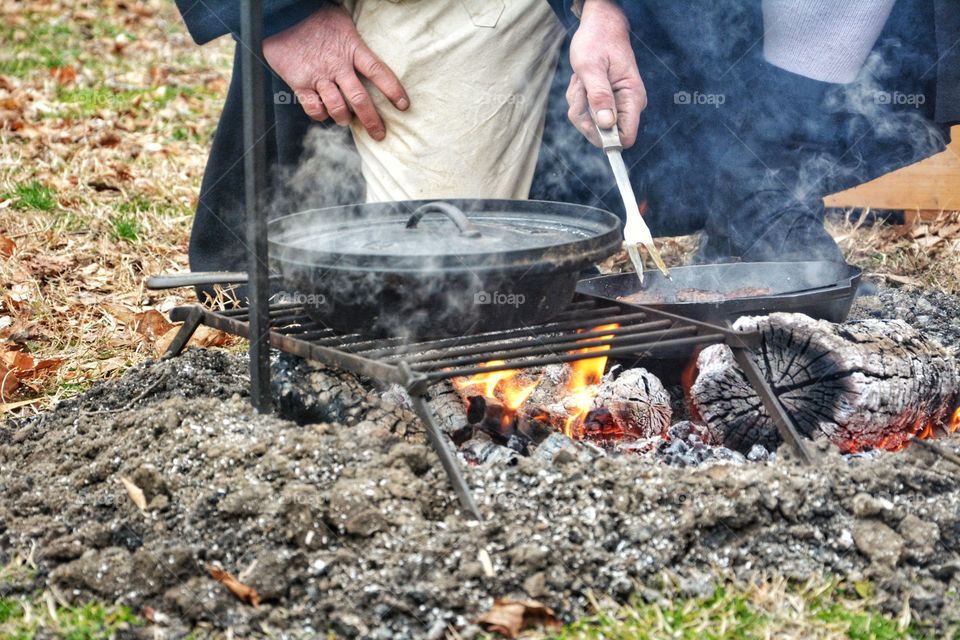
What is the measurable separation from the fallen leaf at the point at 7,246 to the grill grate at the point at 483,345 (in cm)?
200

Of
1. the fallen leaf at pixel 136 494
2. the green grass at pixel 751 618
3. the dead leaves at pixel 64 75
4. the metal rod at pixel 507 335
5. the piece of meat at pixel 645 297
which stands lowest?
the green grass at pixel 751 618

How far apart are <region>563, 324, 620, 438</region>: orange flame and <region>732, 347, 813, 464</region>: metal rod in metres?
0.37

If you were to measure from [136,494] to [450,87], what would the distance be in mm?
1715

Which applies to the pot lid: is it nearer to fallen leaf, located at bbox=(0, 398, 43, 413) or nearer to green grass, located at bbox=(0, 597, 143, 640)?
green grass, located at bbox=(0, 597, 143, 640)

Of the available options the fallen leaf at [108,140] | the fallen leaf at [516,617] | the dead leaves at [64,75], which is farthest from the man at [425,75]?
the dead leaves at [64,75]

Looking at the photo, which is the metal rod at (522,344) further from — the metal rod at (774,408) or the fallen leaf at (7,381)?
the fallen leaf at (7,381)

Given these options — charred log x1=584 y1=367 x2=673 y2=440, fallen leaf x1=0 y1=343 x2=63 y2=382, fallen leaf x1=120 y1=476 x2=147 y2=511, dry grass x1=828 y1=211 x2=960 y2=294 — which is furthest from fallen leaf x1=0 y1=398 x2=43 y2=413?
dry grass x1=828 y1=211 x2=960 y2=294

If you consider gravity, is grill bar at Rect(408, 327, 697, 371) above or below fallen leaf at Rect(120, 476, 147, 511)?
above

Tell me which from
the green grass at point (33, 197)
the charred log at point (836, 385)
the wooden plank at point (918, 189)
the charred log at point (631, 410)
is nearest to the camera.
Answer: the charred log at point (836, 385)

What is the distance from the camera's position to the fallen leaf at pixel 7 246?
427cm

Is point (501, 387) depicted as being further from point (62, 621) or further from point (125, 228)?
point (125, 228)

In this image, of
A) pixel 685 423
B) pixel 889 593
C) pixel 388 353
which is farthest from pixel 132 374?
pixel 889 593

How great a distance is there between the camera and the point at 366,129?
3.26 meters

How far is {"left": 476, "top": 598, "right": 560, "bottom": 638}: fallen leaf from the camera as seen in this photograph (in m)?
1.77
